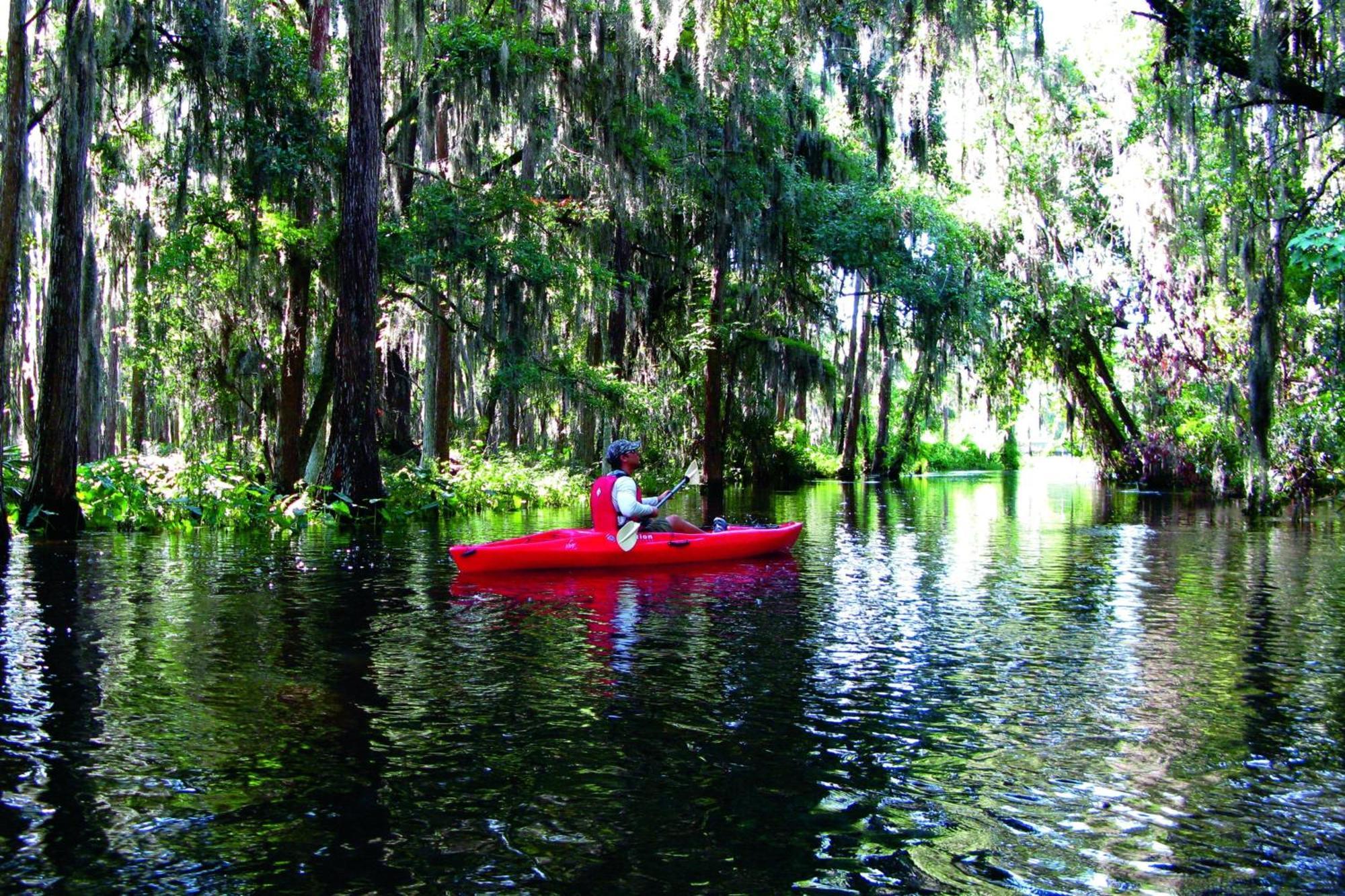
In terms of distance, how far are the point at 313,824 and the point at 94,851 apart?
704 millimetres

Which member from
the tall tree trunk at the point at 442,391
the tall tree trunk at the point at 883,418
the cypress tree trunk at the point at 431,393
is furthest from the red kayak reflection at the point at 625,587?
the tall tree trunk at the point at 883,418

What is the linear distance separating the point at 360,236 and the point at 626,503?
6.35m

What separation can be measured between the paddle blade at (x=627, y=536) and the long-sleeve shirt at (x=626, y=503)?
0.32 feet

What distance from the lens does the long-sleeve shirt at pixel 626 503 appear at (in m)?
11.9

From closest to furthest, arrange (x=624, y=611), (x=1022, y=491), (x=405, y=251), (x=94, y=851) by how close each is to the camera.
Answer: (x=94, y=851), (x=624, y=611), (x=405, y=251), (x=1022, y=491)

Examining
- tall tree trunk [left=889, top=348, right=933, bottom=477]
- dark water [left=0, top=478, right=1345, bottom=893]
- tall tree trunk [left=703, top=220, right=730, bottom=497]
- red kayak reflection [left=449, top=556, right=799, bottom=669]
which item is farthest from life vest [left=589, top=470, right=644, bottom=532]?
tall tree trunk [left=889, top=348, right=933, bottom=477]

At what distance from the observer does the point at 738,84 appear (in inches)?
926

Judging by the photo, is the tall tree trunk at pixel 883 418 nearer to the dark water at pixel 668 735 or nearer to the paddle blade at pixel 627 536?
the paddle blade at pixel 627 536

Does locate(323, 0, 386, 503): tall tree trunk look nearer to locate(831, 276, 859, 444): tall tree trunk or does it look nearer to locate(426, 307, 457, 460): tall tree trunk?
locate(426, 307, 457, 460): tall tree trunk

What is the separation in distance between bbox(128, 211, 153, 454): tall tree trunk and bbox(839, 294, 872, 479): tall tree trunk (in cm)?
1805

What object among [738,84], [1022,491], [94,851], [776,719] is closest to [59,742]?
[94,851]

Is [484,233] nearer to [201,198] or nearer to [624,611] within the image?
[201,198]

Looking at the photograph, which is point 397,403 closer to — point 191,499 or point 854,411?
point 191,499

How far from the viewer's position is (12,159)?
40.7 ft
